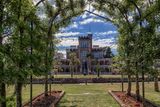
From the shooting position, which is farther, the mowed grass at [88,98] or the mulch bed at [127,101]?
the mowed grass at [88,98]

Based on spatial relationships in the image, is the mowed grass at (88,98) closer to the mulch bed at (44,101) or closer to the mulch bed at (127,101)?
the mulch bed at (127,101)

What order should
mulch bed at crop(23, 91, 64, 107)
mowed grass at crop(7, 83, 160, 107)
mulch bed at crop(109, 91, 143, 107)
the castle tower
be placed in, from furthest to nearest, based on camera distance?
the castle tower < mowed grass at crop(7, 83, 160, 107) < mulch bed at crop(23, 91, 64, 107) < mulch bed at crop(109, 91, 143, 107)

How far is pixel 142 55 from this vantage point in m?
26.1

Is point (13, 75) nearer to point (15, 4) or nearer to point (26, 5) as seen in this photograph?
point (15, 4)

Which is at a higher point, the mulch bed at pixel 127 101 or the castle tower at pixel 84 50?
the castle tower at pixel 84 50

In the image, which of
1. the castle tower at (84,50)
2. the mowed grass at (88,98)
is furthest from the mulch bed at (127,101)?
the castle tower at (84,50)

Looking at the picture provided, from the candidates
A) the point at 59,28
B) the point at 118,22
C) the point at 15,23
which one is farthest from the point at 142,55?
the point at 59,28

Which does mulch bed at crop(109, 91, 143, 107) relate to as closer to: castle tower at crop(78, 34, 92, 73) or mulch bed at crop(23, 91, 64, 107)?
mulch bed at crop(23, 91, 64, 107)

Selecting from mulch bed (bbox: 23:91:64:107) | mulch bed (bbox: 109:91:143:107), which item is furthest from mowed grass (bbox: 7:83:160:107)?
mulch bed (bbox: 23:91:64:107)

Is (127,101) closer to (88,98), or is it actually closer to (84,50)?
(88,98)

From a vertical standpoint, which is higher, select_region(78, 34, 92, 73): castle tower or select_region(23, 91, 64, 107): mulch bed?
select_region(78, 34, 92, 73): castle tower

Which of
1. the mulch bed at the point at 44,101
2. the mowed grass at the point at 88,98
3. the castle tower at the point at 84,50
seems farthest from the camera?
the castle tower at the point at 84,50

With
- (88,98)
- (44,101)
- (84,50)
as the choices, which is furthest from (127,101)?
(84,50)

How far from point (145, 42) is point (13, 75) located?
12.1m
